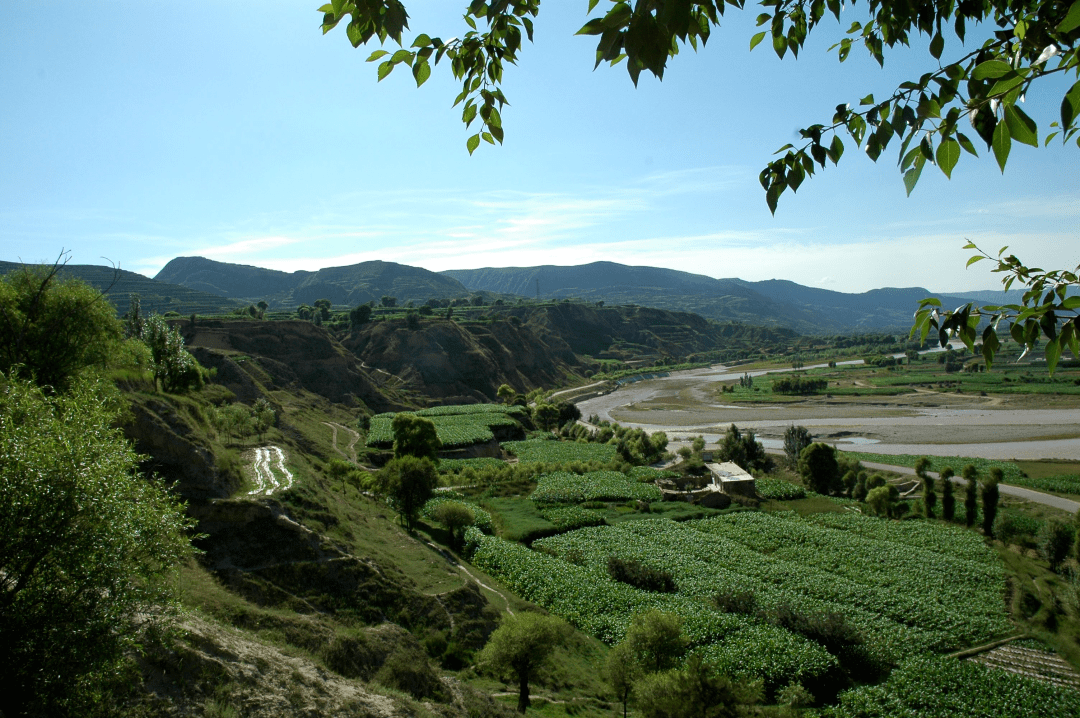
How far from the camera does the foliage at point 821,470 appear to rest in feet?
160

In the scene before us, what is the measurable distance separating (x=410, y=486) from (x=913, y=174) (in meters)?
31.1

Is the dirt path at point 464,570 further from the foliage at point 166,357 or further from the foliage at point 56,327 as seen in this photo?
the foliage at point 166,357

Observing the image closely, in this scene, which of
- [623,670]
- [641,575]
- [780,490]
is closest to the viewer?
[623,670]

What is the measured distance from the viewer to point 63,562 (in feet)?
23.2

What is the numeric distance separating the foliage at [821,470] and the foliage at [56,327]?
51.0 m

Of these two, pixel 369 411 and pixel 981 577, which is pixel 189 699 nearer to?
pixel 981 577

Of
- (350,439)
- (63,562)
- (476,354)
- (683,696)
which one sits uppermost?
(63,562)

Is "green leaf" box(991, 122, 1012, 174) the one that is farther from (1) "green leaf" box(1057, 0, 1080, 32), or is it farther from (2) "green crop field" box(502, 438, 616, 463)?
(2) "green crop field" box(502, 438, 616, 463)

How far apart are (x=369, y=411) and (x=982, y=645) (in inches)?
2920

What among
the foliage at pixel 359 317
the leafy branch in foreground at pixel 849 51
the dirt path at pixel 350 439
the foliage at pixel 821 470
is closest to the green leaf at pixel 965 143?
the leafy branch in foreground at pixel 849 51

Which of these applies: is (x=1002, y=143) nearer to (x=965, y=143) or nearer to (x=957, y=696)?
(x=965, y=143)

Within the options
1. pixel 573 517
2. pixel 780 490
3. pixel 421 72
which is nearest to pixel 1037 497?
pixel 780 490

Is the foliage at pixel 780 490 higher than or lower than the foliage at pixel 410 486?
lower

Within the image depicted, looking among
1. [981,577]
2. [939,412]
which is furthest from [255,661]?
[939,412]
